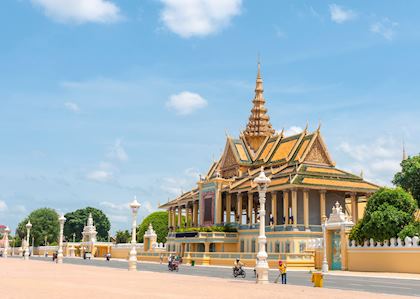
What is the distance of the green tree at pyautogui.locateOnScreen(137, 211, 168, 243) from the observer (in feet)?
348

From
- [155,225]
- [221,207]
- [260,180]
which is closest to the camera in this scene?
[260,180]

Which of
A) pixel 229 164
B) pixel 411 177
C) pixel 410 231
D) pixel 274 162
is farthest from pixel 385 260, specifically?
pixel 229 164

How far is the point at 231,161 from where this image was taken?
7269cm

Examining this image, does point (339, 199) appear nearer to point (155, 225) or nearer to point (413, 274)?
point (413, 274)

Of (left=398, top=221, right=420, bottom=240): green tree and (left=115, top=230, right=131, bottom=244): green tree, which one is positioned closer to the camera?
(left=398, top=221, right=420, bottom=240): green tree

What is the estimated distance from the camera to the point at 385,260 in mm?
36688

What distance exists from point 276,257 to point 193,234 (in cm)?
1850

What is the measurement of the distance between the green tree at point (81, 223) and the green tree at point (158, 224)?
24.0 m

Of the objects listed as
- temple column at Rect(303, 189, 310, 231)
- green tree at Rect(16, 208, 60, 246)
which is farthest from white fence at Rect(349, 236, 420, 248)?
green tree at Rect(16, 208, 60, 246)

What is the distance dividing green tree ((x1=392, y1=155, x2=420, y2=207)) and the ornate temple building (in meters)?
3.95

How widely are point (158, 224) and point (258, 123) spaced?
128ft

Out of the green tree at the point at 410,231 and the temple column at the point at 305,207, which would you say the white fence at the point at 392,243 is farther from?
the temple column at the point at 305,207

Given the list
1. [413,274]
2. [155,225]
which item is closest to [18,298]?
[413,274]

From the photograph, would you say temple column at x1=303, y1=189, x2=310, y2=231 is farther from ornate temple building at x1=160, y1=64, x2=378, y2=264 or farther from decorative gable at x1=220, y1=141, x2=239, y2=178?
decorative gable at x1=220, y1=141, x2=239, y2=178
